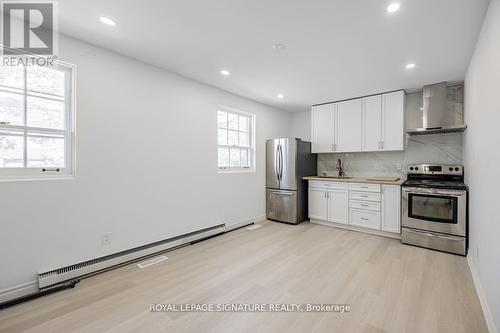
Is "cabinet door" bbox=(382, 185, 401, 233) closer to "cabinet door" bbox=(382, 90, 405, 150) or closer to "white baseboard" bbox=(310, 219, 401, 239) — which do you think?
"white baseboard" bbox=(310, 219, 401, 239)

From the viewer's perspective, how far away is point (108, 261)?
2510 millimetres

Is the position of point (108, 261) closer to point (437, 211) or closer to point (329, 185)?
point (329, 185)

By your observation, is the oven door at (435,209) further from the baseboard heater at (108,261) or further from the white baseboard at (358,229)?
the baseboard heater at (108,261)

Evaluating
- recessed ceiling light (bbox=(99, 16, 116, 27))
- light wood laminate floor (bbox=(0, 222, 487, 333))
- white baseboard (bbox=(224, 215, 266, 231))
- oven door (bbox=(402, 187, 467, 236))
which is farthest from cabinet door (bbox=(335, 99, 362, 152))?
recessed ceiling light (bbox=(99, 16, 116, 27))

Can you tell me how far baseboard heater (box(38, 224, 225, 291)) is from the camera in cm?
211

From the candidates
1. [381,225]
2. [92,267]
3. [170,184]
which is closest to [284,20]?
[170,184]

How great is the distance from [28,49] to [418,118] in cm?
540

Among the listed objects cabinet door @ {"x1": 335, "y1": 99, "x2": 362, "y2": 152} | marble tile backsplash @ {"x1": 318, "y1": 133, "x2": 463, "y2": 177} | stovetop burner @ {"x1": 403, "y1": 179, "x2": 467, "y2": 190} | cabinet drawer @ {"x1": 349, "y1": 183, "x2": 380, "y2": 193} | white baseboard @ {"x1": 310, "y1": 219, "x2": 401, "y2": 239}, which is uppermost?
cabinet door @ {"x1": 335, "y1": 99, "x2": 362, "y2": 152}

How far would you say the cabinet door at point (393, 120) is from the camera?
Answer: 3707 millimetres

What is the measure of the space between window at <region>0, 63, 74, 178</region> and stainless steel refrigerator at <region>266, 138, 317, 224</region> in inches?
132

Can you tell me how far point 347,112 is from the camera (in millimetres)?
4301

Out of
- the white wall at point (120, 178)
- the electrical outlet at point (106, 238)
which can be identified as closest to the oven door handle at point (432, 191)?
the white wall at point (120, 178)

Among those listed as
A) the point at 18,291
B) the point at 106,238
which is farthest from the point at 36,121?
the point at 18,291

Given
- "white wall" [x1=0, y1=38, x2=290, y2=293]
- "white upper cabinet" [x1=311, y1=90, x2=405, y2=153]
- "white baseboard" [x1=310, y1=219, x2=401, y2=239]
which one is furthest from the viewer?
"white upper cabinet" [x1=311, y1=90, x2=405, y2=153]
